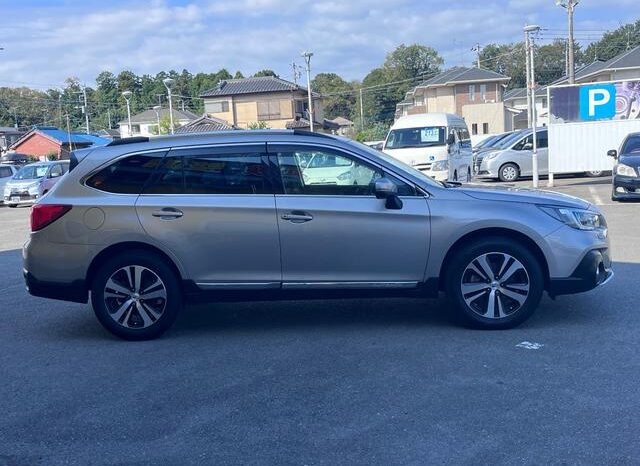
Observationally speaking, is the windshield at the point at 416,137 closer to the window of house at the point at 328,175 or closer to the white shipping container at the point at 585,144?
the white shipping container at the point at 585,144

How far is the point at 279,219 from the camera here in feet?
20.1

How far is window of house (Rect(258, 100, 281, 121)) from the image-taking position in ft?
208

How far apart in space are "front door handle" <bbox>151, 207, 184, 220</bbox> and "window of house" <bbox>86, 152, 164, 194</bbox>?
31 cm

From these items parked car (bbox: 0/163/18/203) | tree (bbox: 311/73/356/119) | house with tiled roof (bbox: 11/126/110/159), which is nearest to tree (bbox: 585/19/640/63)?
tree (bbox: 311/73/356/119)

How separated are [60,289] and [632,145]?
14.5 m

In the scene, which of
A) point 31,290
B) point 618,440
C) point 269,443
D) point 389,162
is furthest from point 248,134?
point 618,440

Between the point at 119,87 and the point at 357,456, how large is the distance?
11414 cm

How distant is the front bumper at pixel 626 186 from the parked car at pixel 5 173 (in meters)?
21.9

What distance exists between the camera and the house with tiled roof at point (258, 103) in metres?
63.2

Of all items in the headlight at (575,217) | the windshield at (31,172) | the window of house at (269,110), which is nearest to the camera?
the headlight at (575,217)

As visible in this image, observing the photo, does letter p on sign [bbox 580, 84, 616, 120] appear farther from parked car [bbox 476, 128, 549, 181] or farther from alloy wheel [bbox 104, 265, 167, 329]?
alloy wheel [bbox 104, 265, 167, 329]

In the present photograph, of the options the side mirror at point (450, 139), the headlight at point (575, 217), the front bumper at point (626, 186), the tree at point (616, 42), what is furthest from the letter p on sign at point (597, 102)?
the tree at point (616, 42)

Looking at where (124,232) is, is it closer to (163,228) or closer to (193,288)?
(163,228)

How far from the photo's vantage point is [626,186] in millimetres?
15664
